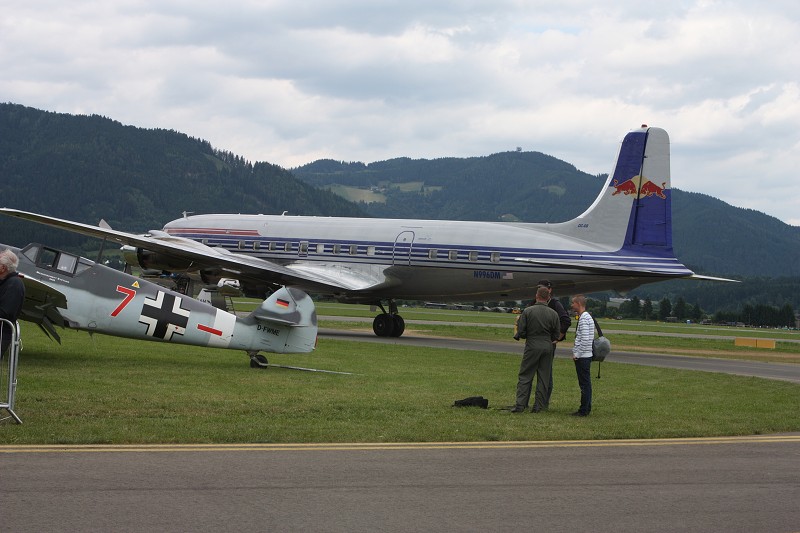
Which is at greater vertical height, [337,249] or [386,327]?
[337,249]

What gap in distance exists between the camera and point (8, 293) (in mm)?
12102

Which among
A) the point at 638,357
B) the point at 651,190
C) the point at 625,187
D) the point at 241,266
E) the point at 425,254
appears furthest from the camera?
the point at 425,254

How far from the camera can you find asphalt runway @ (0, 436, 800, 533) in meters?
7.66

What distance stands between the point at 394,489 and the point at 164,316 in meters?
11.3

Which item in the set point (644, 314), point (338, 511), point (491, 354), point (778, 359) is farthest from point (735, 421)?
point (644, 314)

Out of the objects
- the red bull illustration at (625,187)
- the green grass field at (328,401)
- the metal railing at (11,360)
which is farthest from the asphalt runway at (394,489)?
the red bull illustration at (625,187)

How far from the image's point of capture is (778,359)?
111ft

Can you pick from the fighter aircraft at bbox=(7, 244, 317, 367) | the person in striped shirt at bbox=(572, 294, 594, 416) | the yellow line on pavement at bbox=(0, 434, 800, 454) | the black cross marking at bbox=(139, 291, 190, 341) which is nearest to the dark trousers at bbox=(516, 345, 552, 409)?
the person in striped shirt at bbox=(572, 294, 594, 416)

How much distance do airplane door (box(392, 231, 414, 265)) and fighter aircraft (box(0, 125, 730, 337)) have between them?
0.03 meters

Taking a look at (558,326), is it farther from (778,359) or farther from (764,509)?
(778,359)

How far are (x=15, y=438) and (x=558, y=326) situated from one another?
804 cm

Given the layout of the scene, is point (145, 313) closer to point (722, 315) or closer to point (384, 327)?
point (384, 327)

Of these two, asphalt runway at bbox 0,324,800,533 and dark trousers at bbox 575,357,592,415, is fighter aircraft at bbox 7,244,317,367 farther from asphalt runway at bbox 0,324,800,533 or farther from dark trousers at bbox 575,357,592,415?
asphalt runway at bbox 0,324,800,533

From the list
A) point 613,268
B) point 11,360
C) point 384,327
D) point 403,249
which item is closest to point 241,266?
point 403,249
